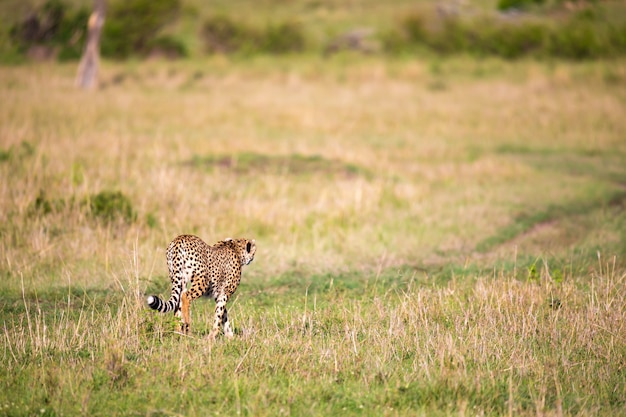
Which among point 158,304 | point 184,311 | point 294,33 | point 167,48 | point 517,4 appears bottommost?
point 167,48

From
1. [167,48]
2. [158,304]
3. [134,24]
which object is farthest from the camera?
[134,24]

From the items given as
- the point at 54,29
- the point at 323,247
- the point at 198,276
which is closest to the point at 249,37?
the point at 54,29

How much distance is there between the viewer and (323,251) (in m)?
10.9

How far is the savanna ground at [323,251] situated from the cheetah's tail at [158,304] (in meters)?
0.33

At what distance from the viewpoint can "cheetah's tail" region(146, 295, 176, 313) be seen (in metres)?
5.71

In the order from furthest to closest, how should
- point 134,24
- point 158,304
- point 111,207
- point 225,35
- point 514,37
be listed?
point 225,35, point 134,24, point 514,37, point 111,207, point 158,304

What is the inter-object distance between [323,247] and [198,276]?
481 cm

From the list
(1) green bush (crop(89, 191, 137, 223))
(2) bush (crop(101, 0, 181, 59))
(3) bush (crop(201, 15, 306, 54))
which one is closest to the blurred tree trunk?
(2) bush (crop(101, 0, 181, 59))

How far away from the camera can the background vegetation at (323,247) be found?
5.70m

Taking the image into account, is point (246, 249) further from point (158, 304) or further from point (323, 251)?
point (323, 251)

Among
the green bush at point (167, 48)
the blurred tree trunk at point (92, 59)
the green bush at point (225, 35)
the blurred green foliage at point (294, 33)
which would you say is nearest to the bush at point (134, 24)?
the blurred green foliage at point (294, 33)

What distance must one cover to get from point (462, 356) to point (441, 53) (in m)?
32.9

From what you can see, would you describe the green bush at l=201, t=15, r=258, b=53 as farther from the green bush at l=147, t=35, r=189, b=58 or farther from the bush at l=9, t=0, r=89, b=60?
the bush at l=9, t=0, r=89, b=60

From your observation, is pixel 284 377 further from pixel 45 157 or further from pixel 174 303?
pixel 45 157
